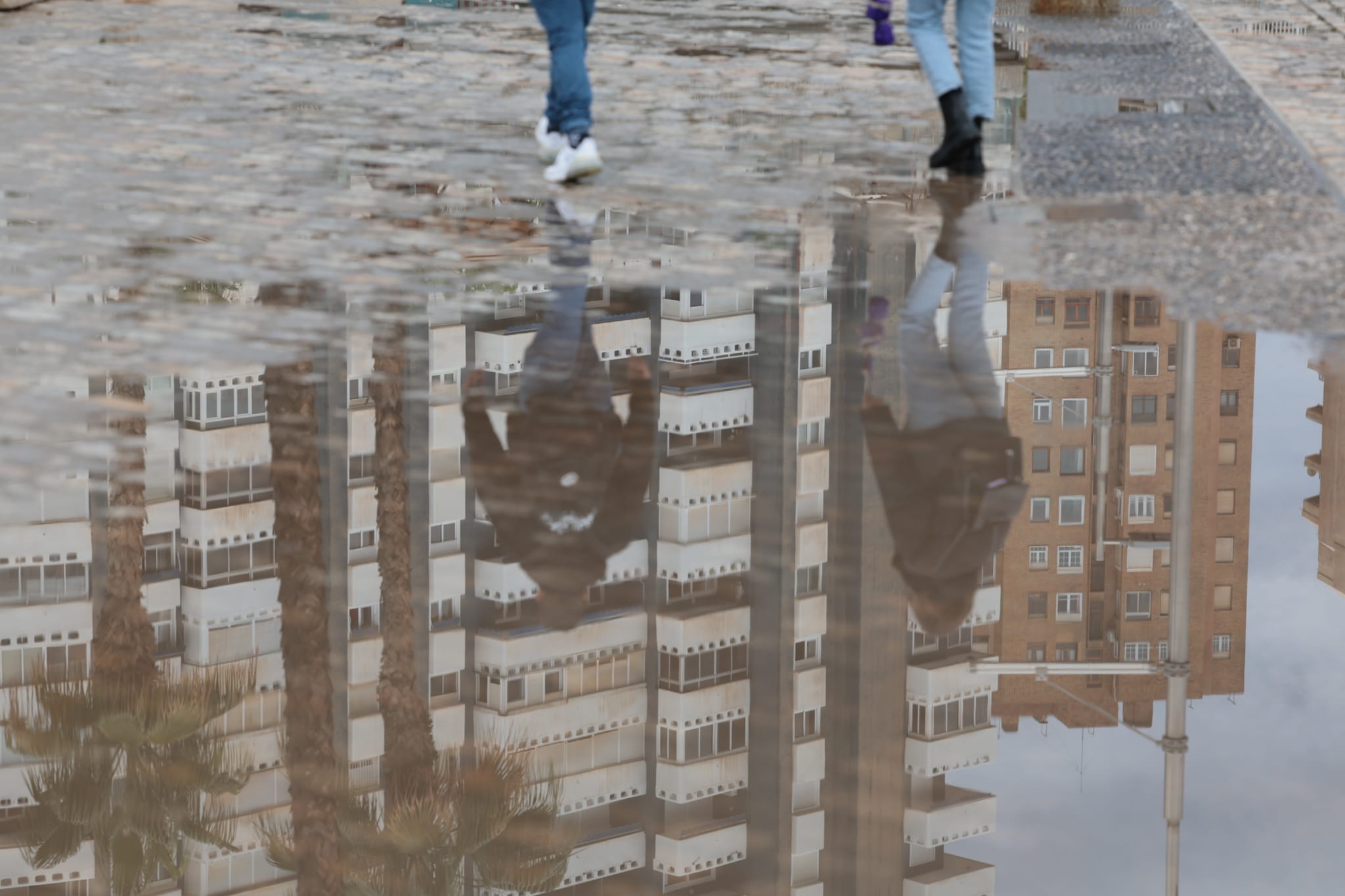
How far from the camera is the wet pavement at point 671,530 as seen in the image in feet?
11.7

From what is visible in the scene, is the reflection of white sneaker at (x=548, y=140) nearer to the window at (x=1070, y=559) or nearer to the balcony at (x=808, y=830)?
the window at (x=1070, y=559)

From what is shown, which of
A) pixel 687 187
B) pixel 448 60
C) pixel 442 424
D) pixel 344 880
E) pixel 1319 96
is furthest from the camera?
pixel 448 60

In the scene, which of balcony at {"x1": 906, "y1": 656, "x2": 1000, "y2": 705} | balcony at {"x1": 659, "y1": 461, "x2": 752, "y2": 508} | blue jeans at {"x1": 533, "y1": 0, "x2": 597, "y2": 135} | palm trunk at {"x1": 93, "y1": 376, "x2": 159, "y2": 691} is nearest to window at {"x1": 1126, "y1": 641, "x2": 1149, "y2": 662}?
balcony at {"x1": 906, "y1": 656, "x2": 1000, "y2": 705}

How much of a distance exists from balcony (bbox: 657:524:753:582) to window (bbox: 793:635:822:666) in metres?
0.46

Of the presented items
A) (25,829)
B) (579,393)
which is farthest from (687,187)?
(25,829)

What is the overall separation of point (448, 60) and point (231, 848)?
12.3m

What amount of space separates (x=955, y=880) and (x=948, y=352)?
3.25m

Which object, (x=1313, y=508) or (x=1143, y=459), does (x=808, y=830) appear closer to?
(x=1143, y=459)

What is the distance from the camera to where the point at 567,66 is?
9938 millimetres

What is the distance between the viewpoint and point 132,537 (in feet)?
16.1

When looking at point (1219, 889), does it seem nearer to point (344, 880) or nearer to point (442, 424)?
point (344, 880)

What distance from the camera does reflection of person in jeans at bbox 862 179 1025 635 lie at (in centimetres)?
468

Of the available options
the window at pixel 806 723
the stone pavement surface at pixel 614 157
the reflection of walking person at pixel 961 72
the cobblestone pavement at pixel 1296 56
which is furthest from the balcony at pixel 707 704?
the reflection of walking person at pixel 961 72

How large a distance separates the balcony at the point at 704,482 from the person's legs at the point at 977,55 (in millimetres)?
5412
